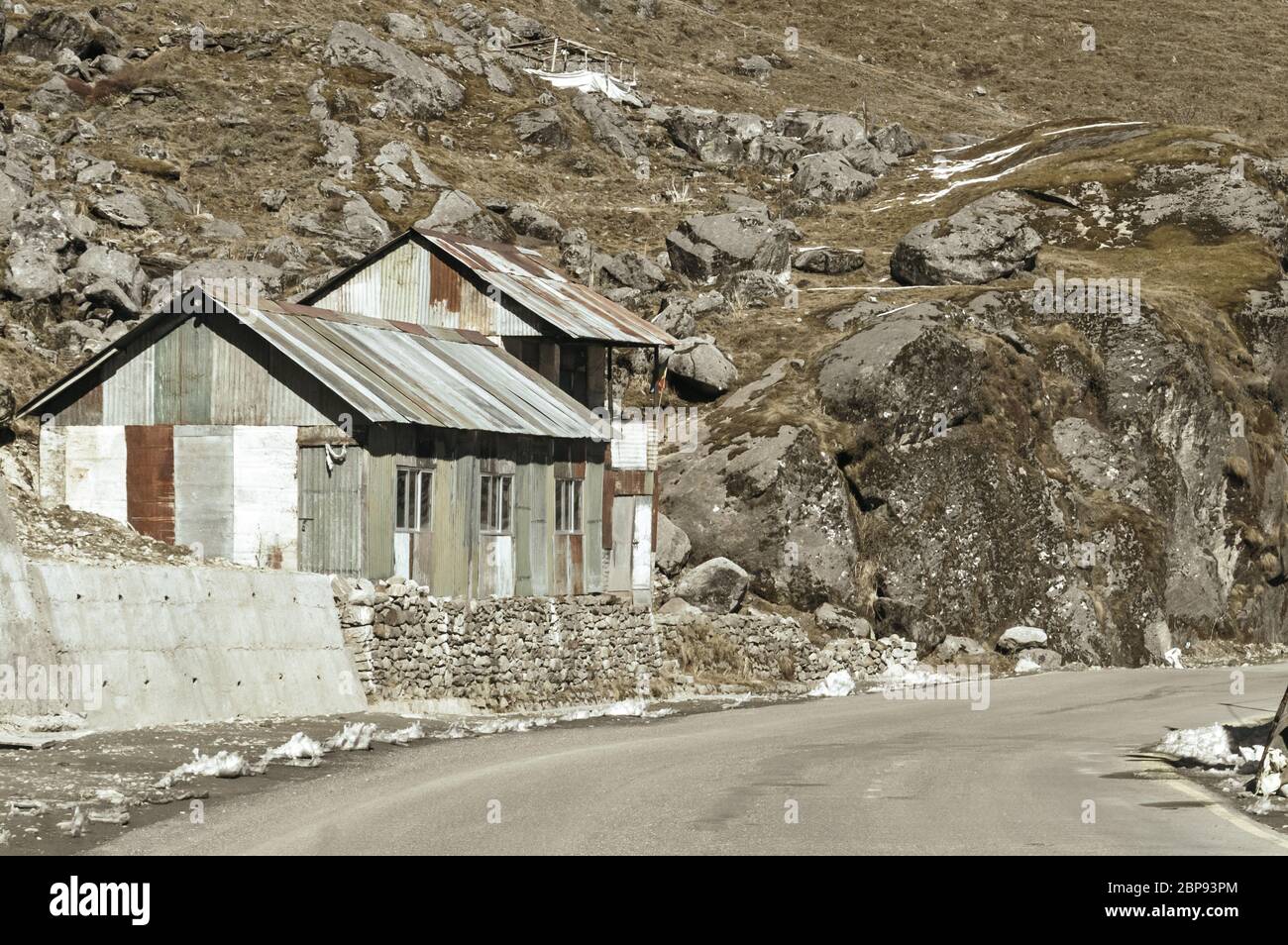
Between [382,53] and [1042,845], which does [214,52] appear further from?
[1042,845]

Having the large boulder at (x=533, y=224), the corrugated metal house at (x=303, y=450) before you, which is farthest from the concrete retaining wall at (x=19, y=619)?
the large boulder at (x=533, y=224)

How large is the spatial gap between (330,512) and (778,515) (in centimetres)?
1687

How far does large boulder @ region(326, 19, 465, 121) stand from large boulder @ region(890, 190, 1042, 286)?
2169 cm

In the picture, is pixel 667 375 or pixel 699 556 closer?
pixel 699 556

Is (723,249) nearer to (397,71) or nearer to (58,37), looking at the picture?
(397,71)

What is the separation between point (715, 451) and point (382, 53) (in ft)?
115

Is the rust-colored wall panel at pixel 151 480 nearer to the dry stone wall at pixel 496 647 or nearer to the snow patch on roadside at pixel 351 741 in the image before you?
the dry stone wall at pixel 496 647

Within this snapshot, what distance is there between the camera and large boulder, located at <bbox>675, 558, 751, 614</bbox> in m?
40.3

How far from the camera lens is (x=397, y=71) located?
238 ft

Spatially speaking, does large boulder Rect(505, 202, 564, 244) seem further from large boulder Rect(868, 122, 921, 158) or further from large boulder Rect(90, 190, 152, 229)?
large boulder Rect(868, 122, 921, 158)

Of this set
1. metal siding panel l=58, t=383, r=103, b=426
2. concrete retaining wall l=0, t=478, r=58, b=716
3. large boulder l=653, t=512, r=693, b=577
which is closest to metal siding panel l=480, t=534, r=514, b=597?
metal siding panel l=58, t=383, r=103, b=426

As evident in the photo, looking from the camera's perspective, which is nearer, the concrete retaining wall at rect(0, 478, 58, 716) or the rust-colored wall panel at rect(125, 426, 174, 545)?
the concrete retaining wall at rect(0, 478, 58, 716)
